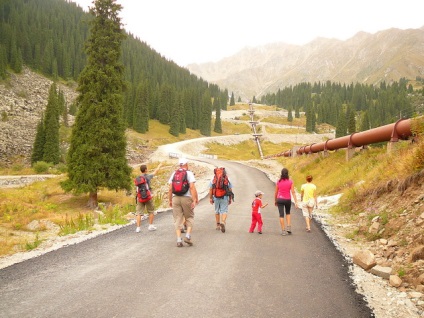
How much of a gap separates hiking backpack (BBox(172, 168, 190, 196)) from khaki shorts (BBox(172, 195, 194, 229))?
0.21m

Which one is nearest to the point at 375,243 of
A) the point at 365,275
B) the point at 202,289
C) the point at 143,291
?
the point at 365,275

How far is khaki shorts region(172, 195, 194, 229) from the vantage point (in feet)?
29.3

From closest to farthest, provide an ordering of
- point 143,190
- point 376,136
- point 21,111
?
point 143,190 → point 376,136 → point 21,111

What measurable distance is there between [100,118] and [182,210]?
1944 centimetres

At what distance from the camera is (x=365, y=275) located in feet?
22.4

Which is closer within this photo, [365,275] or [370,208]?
[365,275]

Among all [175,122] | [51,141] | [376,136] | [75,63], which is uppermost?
[75,63]

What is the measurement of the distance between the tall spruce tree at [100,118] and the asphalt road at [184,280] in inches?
674

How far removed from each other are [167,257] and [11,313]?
3569 mm

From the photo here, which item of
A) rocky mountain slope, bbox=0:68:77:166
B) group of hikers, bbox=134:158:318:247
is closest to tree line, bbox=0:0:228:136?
rocky mountain slope, bbox=0:68:77:166

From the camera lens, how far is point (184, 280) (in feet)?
20.0

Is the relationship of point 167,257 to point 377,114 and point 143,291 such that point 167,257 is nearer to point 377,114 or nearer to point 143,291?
point 143,291

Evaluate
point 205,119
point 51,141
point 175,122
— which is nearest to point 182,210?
point 51,141

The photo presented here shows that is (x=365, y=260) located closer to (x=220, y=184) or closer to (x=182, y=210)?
(x=182, y=210)
